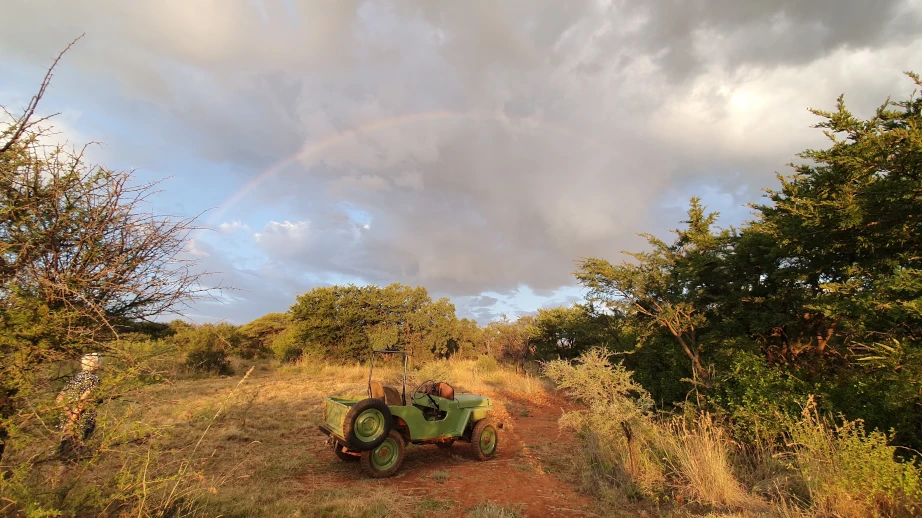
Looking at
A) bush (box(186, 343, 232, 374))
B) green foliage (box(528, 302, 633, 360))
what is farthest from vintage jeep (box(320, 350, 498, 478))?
bush (box(186, 343, 232, 374))

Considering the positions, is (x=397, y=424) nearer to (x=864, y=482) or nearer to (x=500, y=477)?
(x=500, y=477)

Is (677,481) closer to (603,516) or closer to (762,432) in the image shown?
(603,516)

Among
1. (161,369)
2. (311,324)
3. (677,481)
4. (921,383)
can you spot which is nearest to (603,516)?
(677,481)

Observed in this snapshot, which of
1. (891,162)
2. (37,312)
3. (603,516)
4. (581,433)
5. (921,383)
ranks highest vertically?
(891,162)

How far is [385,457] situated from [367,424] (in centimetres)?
80

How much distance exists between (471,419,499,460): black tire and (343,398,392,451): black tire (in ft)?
7.08

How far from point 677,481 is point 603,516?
1.40m

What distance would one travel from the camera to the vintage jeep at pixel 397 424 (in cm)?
654

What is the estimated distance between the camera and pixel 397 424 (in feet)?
23.3

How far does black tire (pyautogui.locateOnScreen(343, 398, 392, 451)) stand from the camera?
6332 mm

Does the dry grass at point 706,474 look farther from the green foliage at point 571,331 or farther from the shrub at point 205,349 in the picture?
the shrub at point 205,349

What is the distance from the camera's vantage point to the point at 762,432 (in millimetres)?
6652

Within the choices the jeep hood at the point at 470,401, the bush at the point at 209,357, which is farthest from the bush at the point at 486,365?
the jeep hood at the point at 470,401

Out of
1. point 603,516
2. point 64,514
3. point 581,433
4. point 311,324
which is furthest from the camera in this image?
point 311,324
